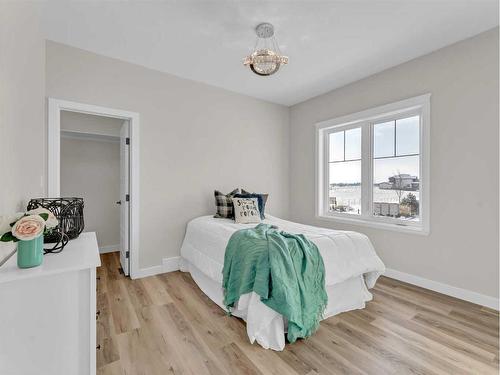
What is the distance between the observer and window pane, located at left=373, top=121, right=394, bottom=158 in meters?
3.18

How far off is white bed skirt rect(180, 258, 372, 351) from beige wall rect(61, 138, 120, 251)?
1917 mm

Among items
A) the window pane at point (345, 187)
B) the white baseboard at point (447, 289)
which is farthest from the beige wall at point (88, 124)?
the white baseboard at point (447, 289)

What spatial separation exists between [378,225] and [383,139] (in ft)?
3.72

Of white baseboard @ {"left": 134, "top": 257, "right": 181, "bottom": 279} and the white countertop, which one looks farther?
white baseboard @ {"left": 134, "top": 257, "right": 181, "bottom": 279}

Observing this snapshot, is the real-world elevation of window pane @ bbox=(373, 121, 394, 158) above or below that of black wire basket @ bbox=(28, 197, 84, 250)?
above

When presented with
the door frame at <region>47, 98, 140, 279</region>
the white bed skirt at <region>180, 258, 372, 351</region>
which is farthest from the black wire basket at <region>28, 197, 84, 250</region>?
the door frame at <region>47, 98, 140, 279</region>

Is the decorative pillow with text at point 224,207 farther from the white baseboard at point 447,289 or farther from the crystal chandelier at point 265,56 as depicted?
the white baseboard at point 447,289

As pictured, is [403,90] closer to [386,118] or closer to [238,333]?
[386,118]

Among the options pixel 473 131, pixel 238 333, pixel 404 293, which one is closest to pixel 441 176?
pixel 473 131

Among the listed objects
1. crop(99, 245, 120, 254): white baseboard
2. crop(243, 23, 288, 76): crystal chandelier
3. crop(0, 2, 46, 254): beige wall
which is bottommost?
crop(99, 245, 120, 254): white baseboard

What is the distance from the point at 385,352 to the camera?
1714mm

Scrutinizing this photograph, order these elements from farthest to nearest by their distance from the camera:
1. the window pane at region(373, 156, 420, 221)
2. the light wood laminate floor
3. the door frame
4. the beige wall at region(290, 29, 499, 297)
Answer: the window pane at region(373, 156, 420, 221), the door frame, the beige wall at region(290, 29, 499, 297), the light wood laminate floor

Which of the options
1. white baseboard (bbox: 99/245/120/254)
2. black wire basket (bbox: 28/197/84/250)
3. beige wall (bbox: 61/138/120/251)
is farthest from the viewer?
white baseboard (bbox: 99/245/120/254)

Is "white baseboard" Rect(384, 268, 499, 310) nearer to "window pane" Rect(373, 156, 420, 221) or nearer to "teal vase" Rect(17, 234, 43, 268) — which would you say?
"window pane" Rect(373, 156, 420, 221)
